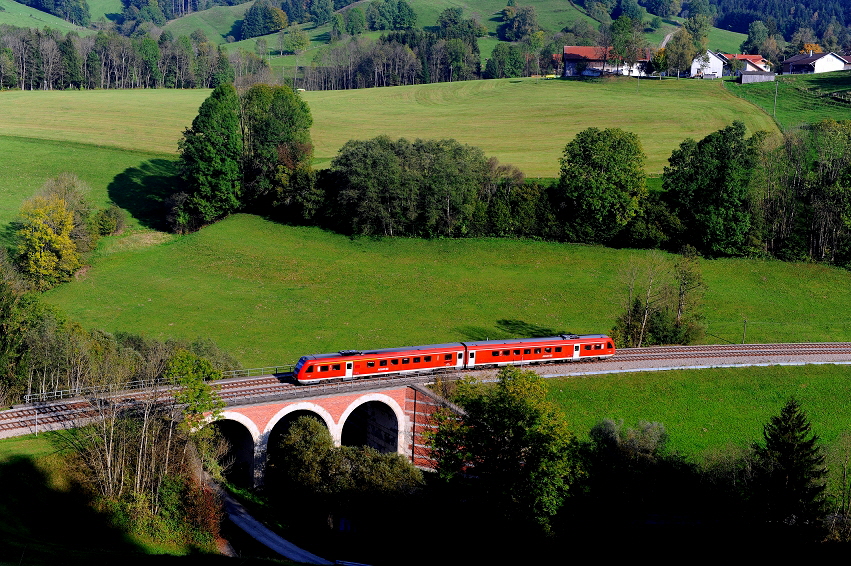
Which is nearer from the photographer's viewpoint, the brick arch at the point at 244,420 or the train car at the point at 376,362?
the brick arch at the point at 244,420

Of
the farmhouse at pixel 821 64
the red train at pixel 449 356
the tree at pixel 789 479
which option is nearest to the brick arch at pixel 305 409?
the red train at pixel 449 356

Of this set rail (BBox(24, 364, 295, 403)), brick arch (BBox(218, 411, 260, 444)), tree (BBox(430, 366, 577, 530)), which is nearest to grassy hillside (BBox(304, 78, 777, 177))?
rail (BBox(24, 364, 295, 403))

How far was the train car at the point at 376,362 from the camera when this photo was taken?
5434cm

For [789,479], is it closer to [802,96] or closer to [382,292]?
[382,292]

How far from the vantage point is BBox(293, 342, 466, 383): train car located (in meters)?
54.3

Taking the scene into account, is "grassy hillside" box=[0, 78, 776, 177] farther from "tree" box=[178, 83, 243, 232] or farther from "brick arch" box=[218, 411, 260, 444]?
"brick arch" box=[218, 411, 260, 444]

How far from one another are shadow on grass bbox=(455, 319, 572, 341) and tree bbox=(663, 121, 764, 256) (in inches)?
925

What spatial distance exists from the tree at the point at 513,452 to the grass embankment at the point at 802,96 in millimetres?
83020

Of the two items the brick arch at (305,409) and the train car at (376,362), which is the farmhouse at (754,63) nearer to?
the train car at (376,362)

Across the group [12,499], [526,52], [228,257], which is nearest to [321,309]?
[228,257]

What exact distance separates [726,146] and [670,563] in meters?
51.3

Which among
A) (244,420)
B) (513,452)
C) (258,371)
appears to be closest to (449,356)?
(258,371)

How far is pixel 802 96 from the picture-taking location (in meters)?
131

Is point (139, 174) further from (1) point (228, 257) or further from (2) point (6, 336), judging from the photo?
(2) point (6, 336)
